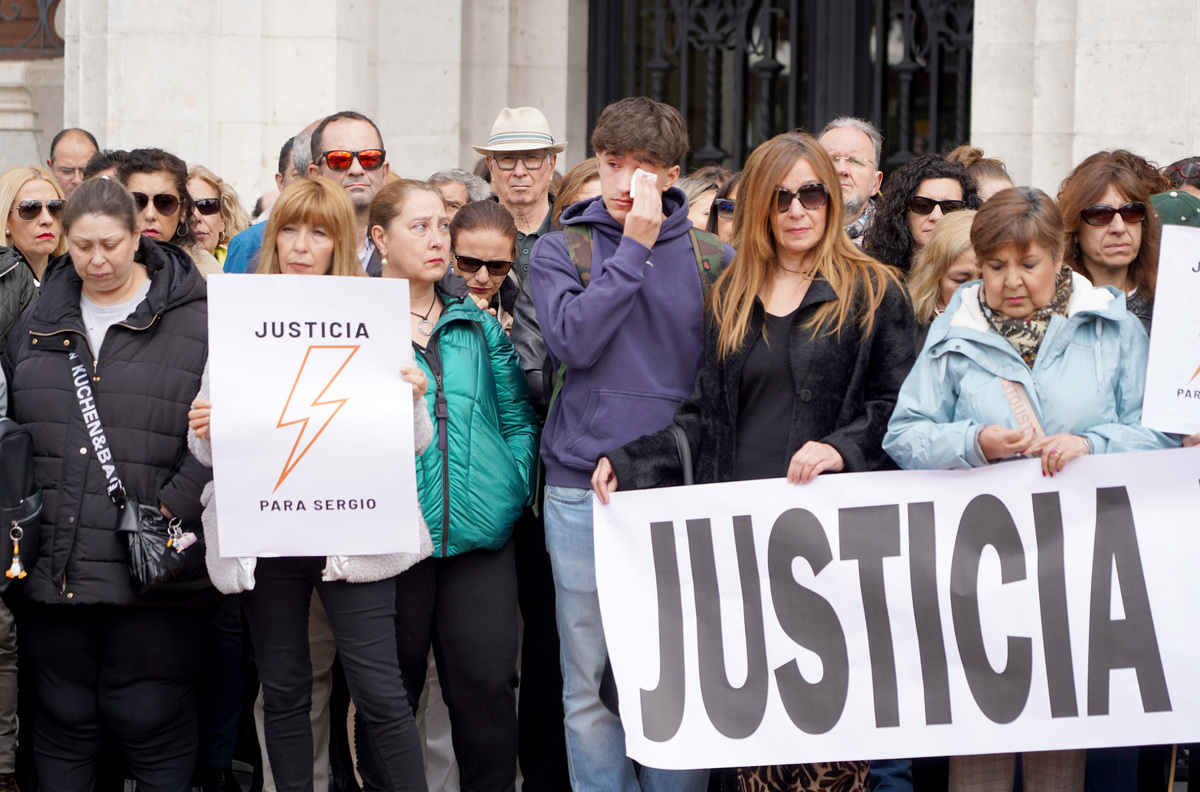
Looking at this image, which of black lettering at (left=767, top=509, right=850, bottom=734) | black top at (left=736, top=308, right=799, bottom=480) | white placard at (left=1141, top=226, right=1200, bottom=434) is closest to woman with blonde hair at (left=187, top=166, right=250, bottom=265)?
black top at (left=736, top=308, right=799, bottom=480)

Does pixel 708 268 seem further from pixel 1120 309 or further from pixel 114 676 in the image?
pixel 114 676

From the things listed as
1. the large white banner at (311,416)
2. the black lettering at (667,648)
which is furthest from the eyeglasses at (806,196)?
the large white banner at (311,416)

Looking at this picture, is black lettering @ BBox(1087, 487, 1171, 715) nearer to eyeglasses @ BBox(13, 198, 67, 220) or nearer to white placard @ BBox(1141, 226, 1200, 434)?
white placard @ BBox(1141, 226, 1200, 434)

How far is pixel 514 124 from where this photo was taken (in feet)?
21.0

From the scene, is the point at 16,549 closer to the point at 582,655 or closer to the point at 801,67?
the point at 582,655

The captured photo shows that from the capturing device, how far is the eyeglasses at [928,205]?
5.41 metres

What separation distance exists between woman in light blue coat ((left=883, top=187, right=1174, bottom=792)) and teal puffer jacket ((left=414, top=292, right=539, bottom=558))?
1227 millimetres

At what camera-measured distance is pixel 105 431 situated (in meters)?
4.29

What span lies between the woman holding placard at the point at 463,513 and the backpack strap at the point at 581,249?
48 cm

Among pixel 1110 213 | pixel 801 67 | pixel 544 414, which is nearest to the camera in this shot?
pixel 1110 213

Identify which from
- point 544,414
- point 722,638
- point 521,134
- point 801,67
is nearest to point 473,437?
point 544,414

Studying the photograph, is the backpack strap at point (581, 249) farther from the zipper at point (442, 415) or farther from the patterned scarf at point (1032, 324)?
the patterned scarf at point (1032, 324)

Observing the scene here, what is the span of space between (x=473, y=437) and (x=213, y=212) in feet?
9.36

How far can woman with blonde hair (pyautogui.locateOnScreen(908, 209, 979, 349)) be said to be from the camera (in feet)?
15.4
